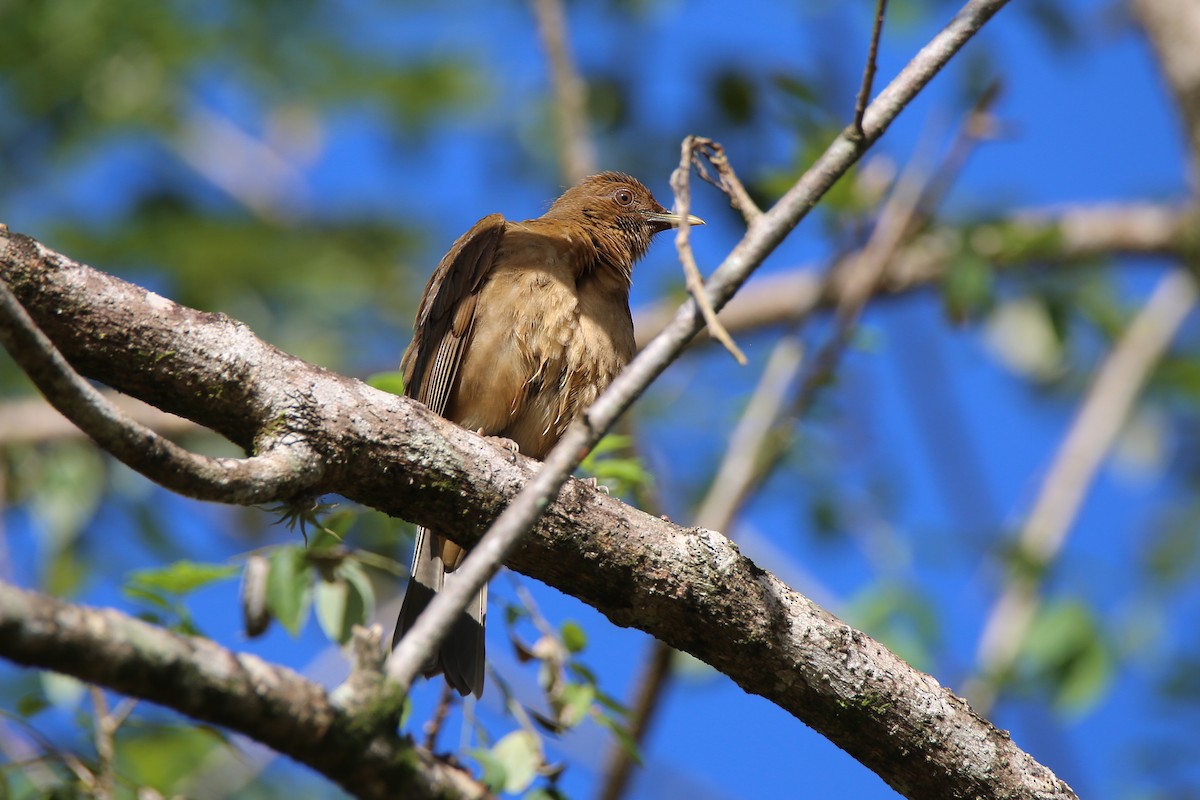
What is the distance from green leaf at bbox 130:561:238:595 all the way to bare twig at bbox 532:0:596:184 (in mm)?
3903

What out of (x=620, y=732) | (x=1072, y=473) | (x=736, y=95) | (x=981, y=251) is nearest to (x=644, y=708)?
(x=620, y=732)

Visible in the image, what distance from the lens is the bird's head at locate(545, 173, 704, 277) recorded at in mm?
5375

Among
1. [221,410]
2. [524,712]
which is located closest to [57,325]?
[221,410]

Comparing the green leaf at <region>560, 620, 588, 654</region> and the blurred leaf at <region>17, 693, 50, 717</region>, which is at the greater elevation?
the green leaf at <region>560, 620, 588, 654</region>

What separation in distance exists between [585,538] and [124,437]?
1174mm

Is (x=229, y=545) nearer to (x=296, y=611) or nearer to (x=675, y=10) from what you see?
(x=675, y=10)

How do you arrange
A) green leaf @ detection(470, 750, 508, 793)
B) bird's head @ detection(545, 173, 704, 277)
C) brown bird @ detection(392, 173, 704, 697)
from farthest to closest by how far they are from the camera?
bird's head @ detection(545, 173, 704, 277) → brown bird @ detection(392, 173, 704, 697) → green leaf @ detection(470, 750, 508, 793)

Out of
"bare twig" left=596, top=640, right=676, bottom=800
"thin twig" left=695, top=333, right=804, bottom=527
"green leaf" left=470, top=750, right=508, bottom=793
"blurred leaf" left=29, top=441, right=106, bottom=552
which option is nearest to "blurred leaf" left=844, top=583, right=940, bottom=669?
"thin twig" left=695, top=333, right=804, bottom=527

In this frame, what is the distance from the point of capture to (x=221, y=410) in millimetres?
2789

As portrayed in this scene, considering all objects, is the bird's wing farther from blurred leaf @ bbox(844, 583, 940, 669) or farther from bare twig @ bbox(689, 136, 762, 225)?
blurred leaf @ bbox(844, 583, 940, 669)

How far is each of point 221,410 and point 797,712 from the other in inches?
61.3

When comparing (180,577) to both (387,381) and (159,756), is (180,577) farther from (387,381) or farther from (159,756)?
(159,756)

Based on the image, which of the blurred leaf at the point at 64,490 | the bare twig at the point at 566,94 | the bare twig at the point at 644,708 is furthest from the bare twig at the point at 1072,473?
the blurred leaf at the point at 64,490

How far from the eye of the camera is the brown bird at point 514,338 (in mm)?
4395
